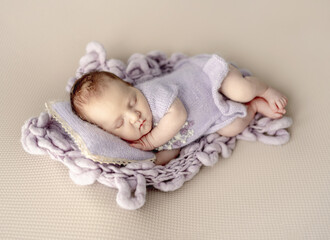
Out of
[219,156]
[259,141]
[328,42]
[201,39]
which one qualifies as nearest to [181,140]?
[219,156]

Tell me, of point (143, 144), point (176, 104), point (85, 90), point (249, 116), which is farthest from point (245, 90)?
point (85, 90)

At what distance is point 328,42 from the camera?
1.32m

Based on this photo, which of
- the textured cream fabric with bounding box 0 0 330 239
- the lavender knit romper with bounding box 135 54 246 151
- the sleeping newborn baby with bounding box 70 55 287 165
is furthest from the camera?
the lavender knit romper with bounding box 135 54 246 151

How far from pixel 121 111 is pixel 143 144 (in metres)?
0.15

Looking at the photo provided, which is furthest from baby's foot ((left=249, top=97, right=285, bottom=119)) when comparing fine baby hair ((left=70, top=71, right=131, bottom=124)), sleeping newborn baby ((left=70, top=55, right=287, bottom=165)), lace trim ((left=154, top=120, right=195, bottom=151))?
fine baby hair ((left=70, top=71, right=131, bottom=124))

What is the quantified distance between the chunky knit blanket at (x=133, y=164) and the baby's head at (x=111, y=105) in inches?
4.2

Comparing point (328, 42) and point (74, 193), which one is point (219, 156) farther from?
point (328, 42)

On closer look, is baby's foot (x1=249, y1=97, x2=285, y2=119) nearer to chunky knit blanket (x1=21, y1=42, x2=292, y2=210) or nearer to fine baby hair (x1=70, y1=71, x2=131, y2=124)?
chunky knit blanket (x1=21, y1=42, x2=292, y2=210)

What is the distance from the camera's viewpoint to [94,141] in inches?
39.1

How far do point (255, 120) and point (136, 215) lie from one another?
1.97 ft

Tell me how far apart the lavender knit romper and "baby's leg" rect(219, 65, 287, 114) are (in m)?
0.03

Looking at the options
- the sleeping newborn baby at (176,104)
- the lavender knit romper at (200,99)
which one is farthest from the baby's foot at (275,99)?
the lavender knit romper at (200,99)

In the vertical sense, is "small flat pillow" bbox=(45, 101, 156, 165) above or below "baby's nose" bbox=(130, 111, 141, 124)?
below

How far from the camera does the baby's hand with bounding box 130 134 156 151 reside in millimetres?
1116
